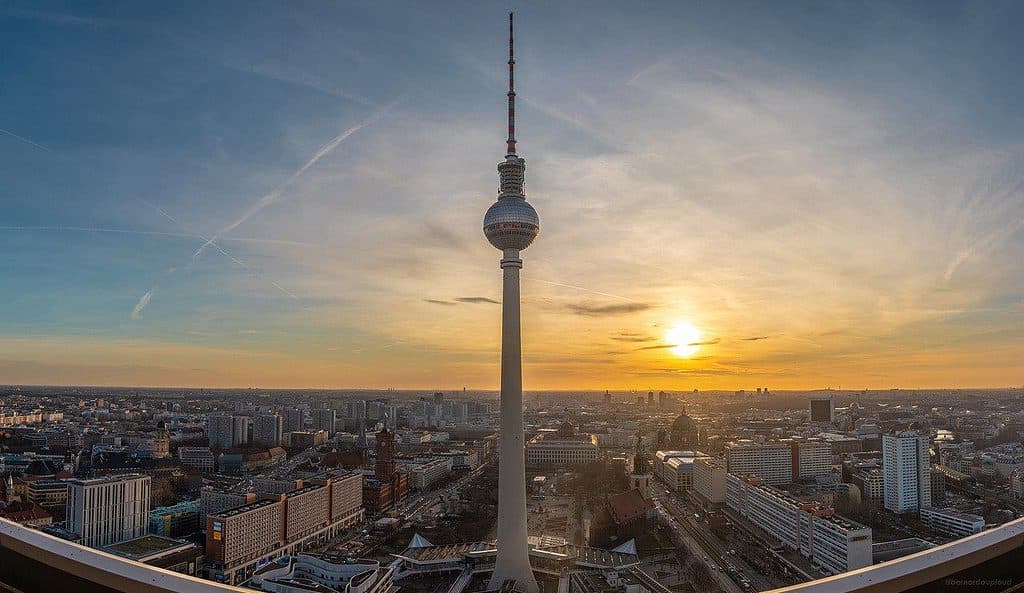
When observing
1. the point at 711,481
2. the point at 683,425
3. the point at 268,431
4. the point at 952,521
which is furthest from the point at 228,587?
the point at 268,431

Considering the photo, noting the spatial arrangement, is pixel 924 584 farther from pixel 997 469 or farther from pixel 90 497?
pixel 997 469

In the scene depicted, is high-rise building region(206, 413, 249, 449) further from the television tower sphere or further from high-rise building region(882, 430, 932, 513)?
high-rise building region(882, 430, 932, 513)

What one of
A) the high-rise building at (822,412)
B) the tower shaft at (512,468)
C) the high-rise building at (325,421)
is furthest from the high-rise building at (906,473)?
the high-rise building at (325,421)

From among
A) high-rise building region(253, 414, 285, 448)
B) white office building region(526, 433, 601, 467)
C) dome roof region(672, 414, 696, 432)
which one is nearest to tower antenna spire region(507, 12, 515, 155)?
white office building region(526, 433, 601, 467)

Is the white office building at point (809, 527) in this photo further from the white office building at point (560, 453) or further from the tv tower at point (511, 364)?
the white office building at point (560, 453)

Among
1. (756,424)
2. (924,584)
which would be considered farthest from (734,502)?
(756,424)

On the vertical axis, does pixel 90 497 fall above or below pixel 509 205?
below

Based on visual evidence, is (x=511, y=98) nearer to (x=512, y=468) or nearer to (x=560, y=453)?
(x=512, y=468)

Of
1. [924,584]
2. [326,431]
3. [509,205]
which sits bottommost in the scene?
[326,431]
